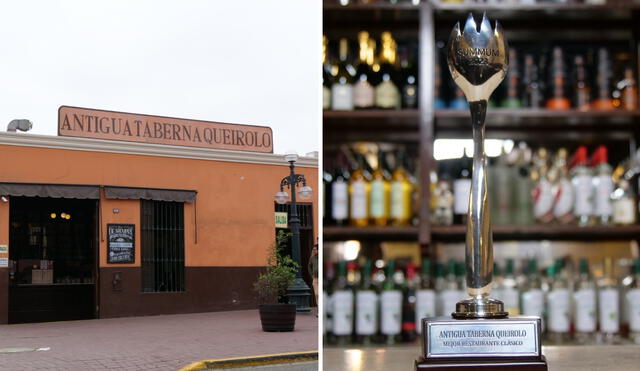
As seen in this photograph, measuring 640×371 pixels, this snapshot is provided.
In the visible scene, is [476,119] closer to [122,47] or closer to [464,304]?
[464,304]

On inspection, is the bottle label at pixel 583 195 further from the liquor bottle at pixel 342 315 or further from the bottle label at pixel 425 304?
the liquor bottle at pixel 342 315

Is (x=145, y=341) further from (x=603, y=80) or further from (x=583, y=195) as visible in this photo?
(x=603, y=80)

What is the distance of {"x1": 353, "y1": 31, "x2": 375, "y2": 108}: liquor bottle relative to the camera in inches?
103

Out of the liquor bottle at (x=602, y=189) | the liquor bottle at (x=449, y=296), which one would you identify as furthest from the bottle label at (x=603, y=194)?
the liquor bottle at (x=449, y=296)

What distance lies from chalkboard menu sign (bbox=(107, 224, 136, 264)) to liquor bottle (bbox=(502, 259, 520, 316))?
1176 mm

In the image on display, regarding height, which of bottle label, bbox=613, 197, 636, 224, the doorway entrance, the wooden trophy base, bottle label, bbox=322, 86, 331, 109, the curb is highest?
bottle label, bbox=322, 86, 331, 109

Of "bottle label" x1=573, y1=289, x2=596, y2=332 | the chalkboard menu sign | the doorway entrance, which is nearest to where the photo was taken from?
the doorway entrance

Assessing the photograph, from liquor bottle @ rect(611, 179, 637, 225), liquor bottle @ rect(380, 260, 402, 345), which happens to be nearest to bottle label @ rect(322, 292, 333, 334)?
liquor bottle @ rect(380, 260, 402, 345)

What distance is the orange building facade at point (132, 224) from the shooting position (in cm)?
184

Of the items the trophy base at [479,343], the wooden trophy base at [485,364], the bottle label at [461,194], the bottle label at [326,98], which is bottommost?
the wooden trophy base at [485,364]

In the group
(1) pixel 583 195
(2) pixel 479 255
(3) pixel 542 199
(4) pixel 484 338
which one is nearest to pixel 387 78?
(3) pixel 542 199

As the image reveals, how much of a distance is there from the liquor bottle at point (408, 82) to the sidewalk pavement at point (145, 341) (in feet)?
2.68

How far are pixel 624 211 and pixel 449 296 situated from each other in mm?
650

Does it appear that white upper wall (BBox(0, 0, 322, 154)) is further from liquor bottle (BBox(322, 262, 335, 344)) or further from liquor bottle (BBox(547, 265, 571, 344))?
liquor bottle (BBox(547, 265, 571, 344))
